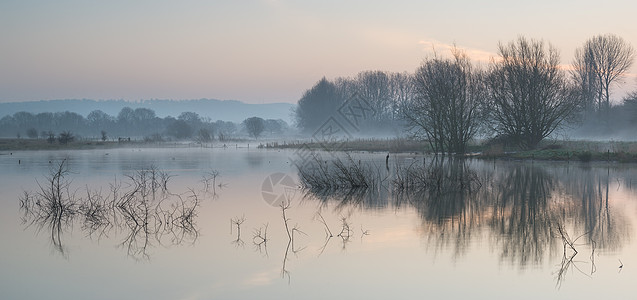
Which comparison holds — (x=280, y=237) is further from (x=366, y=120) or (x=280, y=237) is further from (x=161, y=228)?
(x=366, y=120)

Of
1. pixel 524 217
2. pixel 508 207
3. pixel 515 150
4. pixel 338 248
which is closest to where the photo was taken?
pixel 338 248

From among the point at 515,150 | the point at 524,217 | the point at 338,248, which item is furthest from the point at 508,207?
the point at 515,150

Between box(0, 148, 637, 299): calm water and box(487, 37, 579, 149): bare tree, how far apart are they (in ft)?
68.9

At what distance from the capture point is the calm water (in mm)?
8086

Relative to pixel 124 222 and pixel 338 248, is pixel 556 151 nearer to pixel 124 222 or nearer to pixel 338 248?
pixel 338 248

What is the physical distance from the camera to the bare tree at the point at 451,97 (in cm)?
3894

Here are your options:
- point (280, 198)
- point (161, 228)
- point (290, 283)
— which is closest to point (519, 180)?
point (280, 198)

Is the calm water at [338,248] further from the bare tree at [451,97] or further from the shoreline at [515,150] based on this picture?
the bare tree at [451,97]

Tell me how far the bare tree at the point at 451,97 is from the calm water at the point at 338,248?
2049 centimetres

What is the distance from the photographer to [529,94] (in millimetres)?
38531

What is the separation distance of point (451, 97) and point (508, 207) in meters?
24.0

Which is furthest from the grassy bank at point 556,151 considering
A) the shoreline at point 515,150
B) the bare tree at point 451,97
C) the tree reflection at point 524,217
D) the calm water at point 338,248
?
the calm water at point 338,248

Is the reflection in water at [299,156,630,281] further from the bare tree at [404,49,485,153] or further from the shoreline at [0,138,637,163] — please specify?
the bare tree at [404,49,485,153]

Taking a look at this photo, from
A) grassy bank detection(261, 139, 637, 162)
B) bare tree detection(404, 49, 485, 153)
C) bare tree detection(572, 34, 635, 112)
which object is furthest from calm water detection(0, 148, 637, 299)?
bare tree detection(572, 34, 635, 112)
